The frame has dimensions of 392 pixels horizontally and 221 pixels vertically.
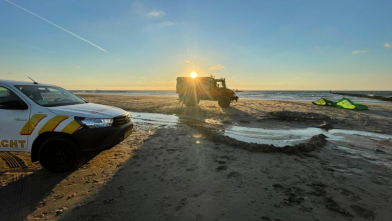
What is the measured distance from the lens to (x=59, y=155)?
11.5 ft

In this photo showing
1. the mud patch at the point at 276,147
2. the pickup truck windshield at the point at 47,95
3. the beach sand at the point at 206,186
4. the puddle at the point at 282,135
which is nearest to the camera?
the beach sand at the point at 206,186

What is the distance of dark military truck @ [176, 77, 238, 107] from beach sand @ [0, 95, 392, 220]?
34.1 feet

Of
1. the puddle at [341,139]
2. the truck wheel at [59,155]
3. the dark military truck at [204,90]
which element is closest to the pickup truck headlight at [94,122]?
the truck wheel at [59,155]

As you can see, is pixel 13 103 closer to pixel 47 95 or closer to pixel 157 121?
pixel 47 95

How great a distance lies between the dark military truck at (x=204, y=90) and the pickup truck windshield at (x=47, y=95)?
11.4 m

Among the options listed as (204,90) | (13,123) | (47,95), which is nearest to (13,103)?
(13,123)

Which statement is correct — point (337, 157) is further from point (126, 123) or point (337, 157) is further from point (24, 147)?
point (24, 147)

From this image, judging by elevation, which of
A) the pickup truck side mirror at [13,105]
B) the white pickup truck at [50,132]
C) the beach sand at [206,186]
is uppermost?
the pickup truck side mirror at [13,105]

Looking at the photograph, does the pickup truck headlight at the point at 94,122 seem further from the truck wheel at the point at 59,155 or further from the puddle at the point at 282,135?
the puddle at the point at 282,135

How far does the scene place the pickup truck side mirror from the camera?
11.2ft

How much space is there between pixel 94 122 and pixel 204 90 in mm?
12369

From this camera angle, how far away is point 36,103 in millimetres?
3541

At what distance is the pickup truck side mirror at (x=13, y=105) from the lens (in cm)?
343

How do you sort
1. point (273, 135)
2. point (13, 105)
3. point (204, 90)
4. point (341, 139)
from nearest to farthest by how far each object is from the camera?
1. point (13, 105)
2. point (341, 139)
3. point (273, 135)
4. point (204, 90)
